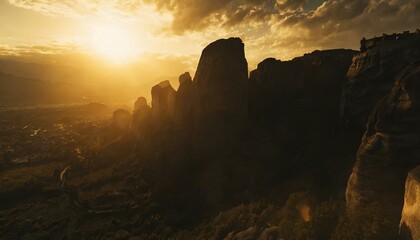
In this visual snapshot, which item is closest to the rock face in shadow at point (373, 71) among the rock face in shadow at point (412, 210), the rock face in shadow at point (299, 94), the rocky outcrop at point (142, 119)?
the rock face in shadow at point (299, 94)

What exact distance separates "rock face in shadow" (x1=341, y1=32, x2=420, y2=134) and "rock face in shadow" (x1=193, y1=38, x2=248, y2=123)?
2332 cm

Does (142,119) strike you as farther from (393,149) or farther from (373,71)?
(393,149)

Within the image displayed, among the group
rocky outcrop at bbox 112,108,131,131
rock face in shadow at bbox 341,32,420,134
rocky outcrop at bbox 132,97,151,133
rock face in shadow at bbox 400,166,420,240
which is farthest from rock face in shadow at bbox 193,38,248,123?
rocky outcrop at bbox 112,108,131,131

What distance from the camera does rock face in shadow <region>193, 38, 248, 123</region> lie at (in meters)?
66.8

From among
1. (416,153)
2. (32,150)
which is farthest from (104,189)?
(32,150)

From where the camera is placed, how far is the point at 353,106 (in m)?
50.4

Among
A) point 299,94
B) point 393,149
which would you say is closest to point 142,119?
point 299,94

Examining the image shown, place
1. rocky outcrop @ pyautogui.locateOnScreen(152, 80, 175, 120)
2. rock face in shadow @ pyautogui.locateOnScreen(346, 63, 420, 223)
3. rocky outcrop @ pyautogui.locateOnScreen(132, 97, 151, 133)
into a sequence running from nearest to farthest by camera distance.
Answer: rock face in shadow @ pyautogui.locateOnScreen(346, 63, 420, 223)
rocky outcrop @ pyautogui.locateOnScreen(152, 80, 175, 120)
rocky outcrop @ pyautogui.locateOnScreen(132, 97, 151, 133)

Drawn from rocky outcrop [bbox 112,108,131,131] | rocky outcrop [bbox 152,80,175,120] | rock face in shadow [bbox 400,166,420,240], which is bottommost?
rock face in shadow [bbox 400,166,420,240]

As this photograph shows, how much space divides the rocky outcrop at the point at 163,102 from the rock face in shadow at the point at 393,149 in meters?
51.6

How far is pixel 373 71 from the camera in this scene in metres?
44.9

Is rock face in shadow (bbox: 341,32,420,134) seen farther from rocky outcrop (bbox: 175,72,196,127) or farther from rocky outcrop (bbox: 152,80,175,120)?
rocky outcrop (bbox: 152,80,175,120)

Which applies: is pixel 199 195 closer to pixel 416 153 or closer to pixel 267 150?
pixel 267 150

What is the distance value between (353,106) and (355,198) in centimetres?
2425
